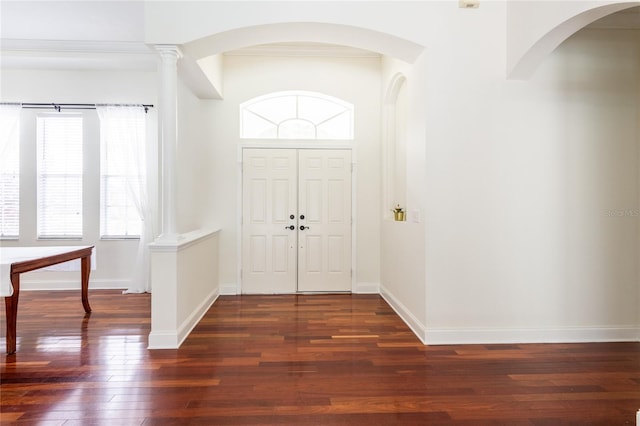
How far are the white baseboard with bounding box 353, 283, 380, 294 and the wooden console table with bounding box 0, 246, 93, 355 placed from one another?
11.1 ft

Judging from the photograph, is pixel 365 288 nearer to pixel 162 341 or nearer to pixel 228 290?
pixel 228 290

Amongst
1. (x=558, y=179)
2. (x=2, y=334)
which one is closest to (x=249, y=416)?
(x=2, y=334)

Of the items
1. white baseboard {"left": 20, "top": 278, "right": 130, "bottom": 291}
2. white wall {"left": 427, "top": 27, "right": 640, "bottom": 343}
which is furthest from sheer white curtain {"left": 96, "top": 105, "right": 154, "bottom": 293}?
white wall {"left": 427, "top": 27, "right": 640, "bottom": 343}

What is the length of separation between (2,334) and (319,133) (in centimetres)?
426

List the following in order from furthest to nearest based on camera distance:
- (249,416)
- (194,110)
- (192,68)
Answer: (194,110), (192,68), (249,416)

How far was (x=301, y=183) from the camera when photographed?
17.3 ft

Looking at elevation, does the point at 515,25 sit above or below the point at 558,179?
above

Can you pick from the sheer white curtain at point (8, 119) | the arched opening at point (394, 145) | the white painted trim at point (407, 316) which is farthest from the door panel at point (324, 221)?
the sheer white curtain at point (8, 119)

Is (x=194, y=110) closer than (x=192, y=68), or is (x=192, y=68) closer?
(x=192, y=68)

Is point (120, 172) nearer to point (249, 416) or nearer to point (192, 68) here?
point (192, 68)

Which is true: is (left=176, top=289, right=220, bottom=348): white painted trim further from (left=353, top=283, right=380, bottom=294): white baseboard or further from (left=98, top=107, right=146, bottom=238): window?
(left=353, top=283, right=380, bottom=294): white baseboard

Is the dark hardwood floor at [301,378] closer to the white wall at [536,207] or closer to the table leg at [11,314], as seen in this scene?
the table leg at [11,314]

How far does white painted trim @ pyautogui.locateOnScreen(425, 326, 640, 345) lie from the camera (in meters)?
3.34

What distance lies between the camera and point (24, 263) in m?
3.21
